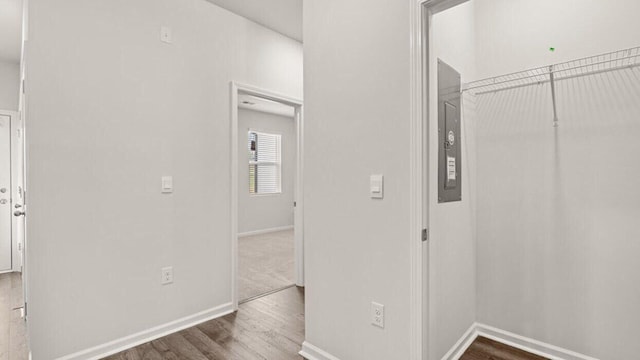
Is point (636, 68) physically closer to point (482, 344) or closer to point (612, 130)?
point (612, 130)

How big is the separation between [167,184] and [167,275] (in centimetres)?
71

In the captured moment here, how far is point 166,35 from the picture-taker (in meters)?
2.47

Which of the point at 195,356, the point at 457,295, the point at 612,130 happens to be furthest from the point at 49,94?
the point at 612,130

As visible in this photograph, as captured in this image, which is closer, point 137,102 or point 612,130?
point 612,130

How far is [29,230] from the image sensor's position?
1884mm

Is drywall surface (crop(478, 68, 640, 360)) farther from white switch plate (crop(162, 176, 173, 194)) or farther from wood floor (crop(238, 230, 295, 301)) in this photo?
white switch plate (crop(162, 176, 173, 194))

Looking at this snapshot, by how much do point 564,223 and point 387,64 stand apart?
155cm

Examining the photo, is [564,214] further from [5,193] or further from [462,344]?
[5,193]

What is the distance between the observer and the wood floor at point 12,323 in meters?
2.26

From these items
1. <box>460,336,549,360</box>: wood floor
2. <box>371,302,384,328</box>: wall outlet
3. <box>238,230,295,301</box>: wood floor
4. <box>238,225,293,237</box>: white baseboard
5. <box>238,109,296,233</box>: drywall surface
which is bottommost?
<box>460,336,549,360</box>: wood floor

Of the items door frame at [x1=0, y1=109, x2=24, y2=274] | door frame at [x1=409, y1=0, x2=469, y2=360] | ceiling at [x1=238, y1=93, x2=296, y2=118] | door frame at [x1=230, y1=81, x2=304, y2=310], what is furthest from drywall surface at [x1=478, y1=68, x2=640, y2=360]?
door frame at [x1=0, y1=109, x2=24, y2=274]

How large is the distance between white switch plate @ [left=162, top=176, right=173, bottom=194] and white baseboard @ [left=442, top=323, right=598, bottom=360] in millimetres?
2257

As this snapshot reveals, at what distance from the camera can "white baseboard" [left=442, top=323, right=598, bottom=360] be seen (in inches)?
A: 80.4

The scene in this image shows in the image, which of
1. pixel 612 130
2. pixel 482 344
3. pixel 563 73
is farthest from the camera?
pixel 482 344
